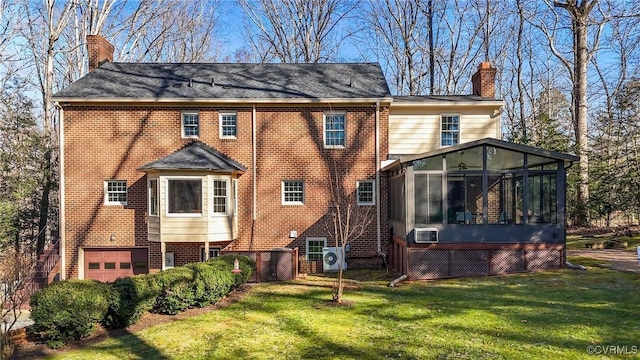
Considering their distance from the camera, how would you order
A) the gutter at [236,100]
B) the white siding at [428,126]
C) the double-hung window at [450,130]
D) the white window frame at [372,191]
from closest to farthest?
the gutter at [236,100], the white window frame at [372,191], the white siding at [428,126], the double-hung window at [450,130]

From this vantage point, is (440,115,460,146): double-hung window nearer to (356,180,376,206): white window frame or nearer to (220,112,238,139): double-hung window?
(356,180,376,206): white window frame

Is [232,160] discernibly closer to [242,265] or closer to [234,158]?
[234,158]

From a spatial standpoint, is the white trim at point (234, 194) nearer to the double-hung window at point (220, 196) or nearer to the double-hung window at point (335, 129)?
the double-hung window at point (220, 196)

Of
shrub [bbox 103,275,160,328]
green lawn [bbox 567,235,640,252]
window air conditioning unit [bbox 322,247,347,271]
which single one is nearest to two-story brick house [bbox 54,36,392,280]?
window air conditioning unit [bbox 322,247,347,271]

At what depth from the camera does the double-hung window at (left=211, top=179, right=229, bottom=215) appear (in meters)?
14.4

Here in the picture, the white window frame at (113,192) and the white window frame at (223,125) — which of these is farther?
the white window frame at (223,125)

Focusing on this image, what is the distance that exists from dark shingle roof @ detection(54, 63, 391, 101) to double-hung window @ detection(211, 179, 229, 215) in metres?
3.35

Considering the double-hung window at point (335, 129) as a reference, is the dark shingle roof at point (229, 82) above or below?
above

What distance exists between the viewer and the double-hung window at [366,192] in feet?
51.2

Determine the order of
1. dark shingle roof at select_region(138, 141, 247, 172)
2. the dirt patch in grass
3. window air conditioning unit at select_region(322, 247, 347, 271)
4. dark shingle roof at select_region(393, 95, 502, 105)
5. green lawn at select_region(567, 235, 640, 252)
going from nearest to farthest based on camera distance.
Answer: the dirt patch in grass
dark shingle roof at select_region(138, 141, 247, 172)
window air conditioning unit at select_region(322, 247, 347, 271)
dark shingle roof at select_region(393, 95, 502, 105)
green lawn at select_region(567, 235, 640, 252)

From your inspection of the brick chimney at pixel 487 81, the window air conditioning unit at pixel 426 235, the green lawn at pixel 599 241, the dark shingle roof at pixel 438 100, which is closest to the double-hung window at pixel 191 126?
the dark shingle roof at pixel 438 100

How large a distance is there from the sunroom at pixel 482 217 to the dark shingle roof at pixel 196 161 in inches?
249

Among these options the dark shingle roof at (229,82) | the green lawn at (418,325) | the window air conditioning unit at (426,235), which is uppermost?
the dark shingle roof at (229,82)

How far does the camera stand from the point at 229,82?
16.5 meters
